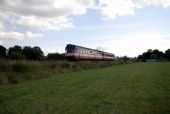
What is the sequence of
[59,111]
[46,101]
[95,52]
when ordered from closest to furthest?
[59,111], [46,101], [95,52]

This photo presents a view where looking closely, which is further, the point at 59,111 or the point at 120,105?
the point at 120,105

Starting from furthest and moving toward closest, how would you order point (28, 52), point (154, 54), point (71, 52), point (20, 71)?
point (154, 54)
point (28, 52)
point (71, 52)
point (20, 71)

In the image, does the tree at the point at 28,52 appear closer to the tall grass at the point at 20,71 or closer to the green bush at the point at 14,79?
the tall grass at the point at 20,71

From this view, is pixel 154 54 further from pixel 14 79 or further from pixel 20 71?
pixel 14 79

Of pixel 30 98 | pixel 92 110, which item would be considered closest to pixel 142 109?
pixel 92 110

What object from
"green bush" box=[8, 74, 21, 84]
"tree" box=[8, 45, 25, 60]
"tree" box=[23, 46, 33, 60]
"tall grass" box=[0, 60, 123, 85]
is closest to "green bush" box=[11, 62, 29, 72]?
"tall grass" box=[0, 60, 123, 85]

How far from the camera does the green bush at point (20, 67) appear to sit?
20.2m

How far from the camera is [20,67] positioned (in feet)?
67.7

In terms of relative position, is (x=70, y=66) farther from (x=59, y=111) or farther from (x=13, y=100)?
(x=59, y=111)

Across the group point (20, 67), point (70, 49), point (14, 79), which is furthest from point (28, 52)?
point (14, 79)

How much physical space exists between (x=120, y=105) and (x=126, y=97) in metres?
1.75

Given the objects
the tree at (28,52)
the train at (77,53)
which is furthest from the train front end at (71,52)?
the tree at (28,52)

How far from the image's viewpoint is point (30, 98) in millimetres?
10586

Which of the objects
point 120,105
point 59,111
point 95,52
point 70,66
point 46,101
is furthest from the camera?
point 95,52
